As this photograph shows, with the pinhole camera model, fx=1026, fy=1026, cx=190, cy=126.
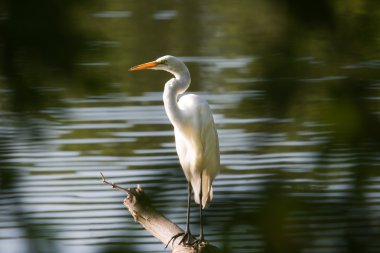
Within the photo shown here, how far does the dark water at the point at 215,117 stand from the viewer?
5.57 feet

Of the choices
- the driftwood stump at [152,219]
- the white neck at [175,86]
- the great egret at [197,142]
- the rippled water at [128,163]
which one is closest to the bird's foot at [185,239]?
the driftwood stump at [152,219]

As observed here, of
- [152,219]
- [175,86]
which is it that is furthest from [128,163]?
[152,219]

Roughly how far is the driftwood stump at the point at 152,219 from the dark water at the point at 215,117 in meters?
0.05

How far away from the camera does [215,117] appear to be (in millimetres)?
4281

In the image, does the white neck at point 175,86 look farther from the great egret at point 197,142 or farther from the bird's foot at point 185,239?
the bird's foot at point 185,239

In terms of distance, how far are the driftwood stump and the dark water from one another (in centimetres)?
5

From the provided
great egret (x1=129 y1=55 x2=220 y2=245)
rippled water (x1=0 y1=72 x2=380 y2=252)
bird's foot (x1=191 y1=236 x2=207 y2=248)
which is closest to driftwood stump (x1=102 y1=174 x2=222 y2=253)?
bird's foot (x1=191 y1=236 x2=207 y2=248)

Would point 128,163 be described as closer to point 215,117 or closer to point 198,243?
point 215,117

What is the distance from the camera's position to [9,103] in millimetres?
1727

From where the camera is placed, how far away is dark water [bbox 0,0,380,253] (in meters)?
1.70

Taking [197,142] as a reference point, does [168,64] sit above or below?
above

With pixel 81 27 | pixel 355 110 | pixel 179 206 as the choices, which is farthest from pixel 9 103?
pixel 179 206

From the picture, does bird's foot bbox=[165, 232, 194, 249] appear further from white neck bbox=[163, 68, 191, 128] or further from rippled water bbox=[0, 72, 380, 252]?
rippled water bbox=[0, 72, 380, 252]

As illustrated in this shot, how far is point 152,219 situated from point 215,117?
7.40 ft
